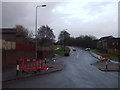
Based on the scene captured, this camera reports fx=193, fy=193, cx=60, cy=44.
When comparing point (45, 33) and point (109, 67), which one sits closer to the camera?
point (109, 67)

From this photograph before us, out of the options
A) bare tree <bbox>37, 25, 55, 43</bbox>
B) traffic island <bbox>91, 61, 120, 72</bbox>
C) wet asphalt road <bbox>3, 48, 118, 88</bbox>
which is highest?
bare tree <bbox>37, 25, 55, 43</bbox>

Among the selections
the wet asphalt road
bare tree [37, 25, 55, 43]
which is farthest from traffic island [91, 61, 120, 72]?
bare tree [37, 25, 55, 43]

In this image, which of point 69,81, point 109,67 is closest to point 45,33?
point 109,67

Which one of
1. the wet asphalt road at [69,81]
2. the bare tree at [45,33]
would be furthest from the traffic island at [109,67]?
the bare tree at [45,33]

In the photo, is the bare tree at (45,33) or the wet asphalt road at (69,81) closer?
the wet asphalt road at (69,81)

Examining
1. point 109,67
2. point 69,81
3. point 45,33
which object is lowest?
point 109,67

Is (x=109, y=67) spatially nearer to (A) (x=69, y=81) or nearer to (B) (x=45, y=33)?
(A) (x=69, y=81)

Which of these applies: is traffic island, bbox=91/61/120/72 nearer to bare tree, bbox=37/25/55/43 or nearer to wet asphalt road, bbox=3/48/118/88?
wet asphalt road, bbox=3/48/118/88

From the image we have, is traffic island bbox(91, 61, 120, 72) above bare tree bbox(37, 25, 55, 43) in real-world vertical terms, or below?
below

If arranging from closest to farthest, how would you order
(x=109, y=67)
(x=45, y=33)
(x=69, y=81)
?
(x=69, y=81) < (x=109, y=67) < (x=45, y=33)

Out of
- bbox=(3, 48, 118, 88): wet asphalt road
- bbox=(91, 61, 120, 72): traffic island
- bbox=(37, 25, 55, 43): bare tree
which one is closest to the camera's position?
bbox=(3, 48, 118, 88): wet asphalt road

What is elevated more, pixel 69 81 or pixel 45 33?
pixel 45 33

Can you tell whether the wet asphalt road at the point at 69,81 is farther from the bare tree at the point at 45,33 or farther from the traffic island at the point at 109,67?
the bare tree at the point at 45,33

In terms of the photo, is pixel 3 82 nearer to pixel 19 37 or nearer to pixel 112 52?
pixel 19 37
